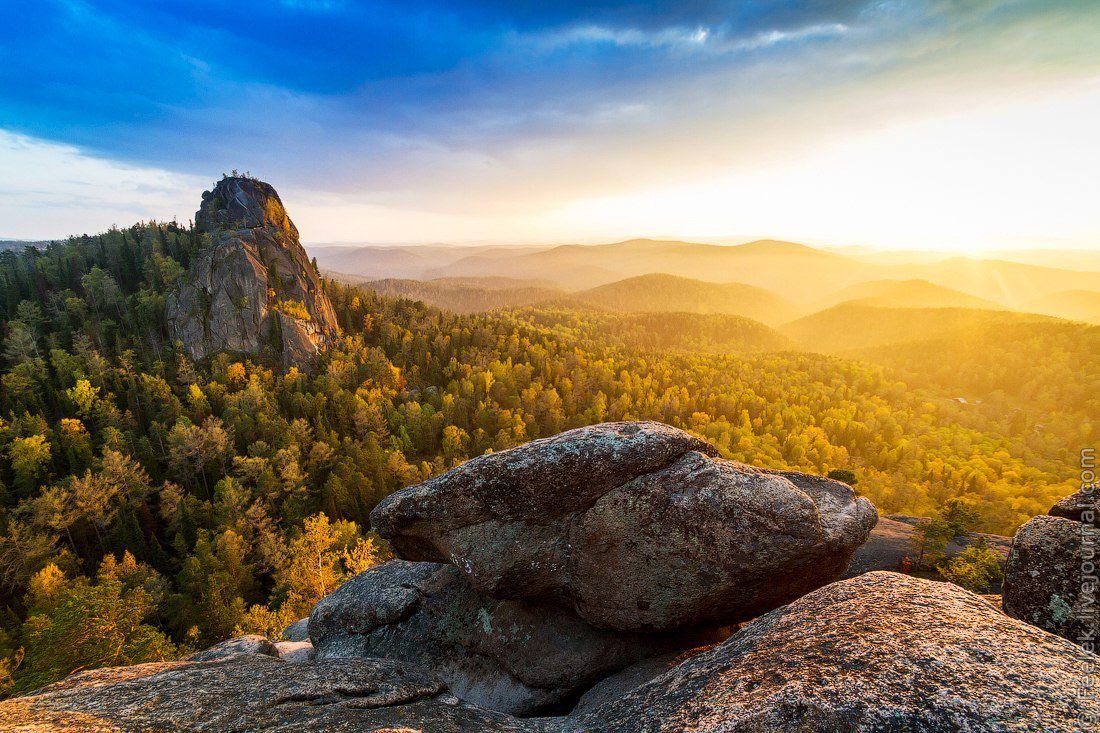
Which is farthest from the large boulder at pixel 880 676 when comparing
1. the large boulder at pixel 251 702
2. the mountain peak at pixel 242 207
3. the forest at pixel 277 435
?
the mountain peak at pixel 242 207

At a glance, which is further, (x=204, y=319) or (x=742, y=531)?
(x=204, y=319)

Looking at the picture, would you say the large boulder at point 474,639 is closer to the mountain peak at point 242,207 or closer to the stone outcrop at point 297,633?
the stone outcrop at point 297,633

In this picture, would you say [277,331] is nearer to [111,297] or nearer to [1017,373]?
→ [111,297]

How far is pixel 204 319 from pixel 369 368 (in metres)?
48.6

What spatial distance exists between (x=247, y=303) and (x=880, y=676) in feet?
499

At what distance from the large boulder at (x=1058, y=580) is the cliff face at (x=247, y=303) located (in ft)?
475

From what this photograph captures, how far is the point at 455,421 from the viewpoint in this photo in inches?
4454

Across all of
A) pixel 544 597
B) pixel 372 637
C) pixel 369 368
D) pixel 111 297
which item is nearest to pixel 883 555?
pixel 544 597

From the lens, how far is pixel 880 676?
894 cm

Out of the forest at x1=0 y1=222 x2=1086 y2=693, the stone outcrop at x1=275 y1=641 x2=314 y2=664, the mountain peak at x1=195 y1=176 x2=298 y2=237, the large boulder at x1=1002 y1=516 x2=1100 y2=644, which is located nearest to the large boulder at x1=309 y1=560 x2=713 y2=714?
the stone outcrop at x1=275 y1=641 x2=314 y2=664

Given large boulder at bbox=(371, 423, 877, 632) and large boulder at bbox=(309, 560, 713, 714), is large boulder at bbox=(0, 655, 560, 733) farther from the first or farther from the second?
large boulder at bbox=(371, 423, 877, 632)

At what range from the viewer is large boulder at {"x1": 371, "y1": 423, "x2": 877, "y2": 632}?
16.0 m

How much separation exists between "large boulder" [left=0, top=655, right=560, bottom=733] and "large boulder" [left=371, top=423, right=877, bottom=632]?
5.38 meters

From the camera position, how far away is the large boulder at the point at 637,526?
628 inches
